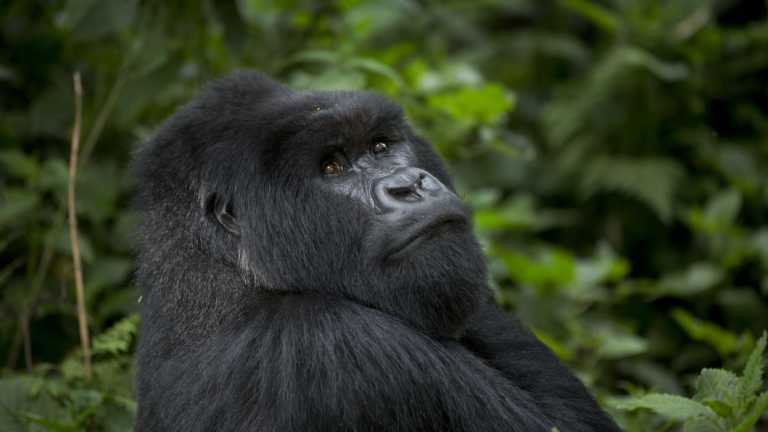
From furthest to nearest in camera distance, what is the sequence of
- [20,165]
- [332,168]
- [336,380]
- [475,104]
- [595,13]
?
[595,13] → [475,104] → [20,165] → [332,168] → [336,380]

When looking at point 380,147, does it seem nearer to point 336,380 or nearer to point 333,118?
point 333,118

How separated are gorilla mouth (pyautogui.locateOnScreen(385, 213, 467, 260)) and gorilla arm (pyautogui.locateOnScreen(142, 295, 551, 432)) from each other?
0.68 ft

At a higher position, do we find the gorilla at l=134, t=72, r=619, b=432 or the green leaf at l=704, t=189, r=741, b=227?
the green leaf at l=704, t=189, r=741, b=227

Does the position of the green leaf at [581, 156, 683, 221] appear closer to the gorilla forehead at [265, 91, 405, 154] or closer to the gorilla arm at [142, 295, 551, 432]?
the gorilla forehead at [265, 91, 405, 154]

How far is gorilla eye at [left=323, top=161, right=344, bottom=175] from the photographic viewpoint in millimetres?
3207

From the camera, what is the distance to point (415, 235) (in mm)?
2996

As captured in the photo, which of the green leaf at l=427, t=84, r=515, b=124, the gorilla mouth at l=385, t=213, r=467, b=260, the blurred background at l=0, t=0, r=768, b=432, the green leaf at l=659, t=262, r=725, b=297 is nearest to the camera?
the gorilla mouth at l=385, t=213, r=467, b=260

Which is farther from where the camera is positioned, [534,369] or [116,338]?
[116,338]

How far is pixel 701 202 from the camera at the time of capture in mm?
6961

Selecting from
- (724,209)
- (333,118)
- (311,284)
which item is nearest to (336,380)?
(311,284)

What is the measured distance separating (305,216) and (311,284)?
0.73 ft

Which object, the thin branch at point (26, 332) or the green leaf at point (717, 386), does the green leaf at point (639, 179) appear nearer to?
the green leaf at point (717, 386)

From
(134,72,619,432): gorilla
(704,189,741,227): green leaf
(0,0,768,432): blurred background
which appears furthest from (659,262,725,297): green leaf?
(134,72,619,432): gorilla

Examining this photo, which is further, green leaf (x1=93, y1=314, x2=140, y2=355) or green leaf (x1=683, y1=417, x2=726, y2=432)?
green leaf (x1=93, y1=314, x2=140, y2=355)
